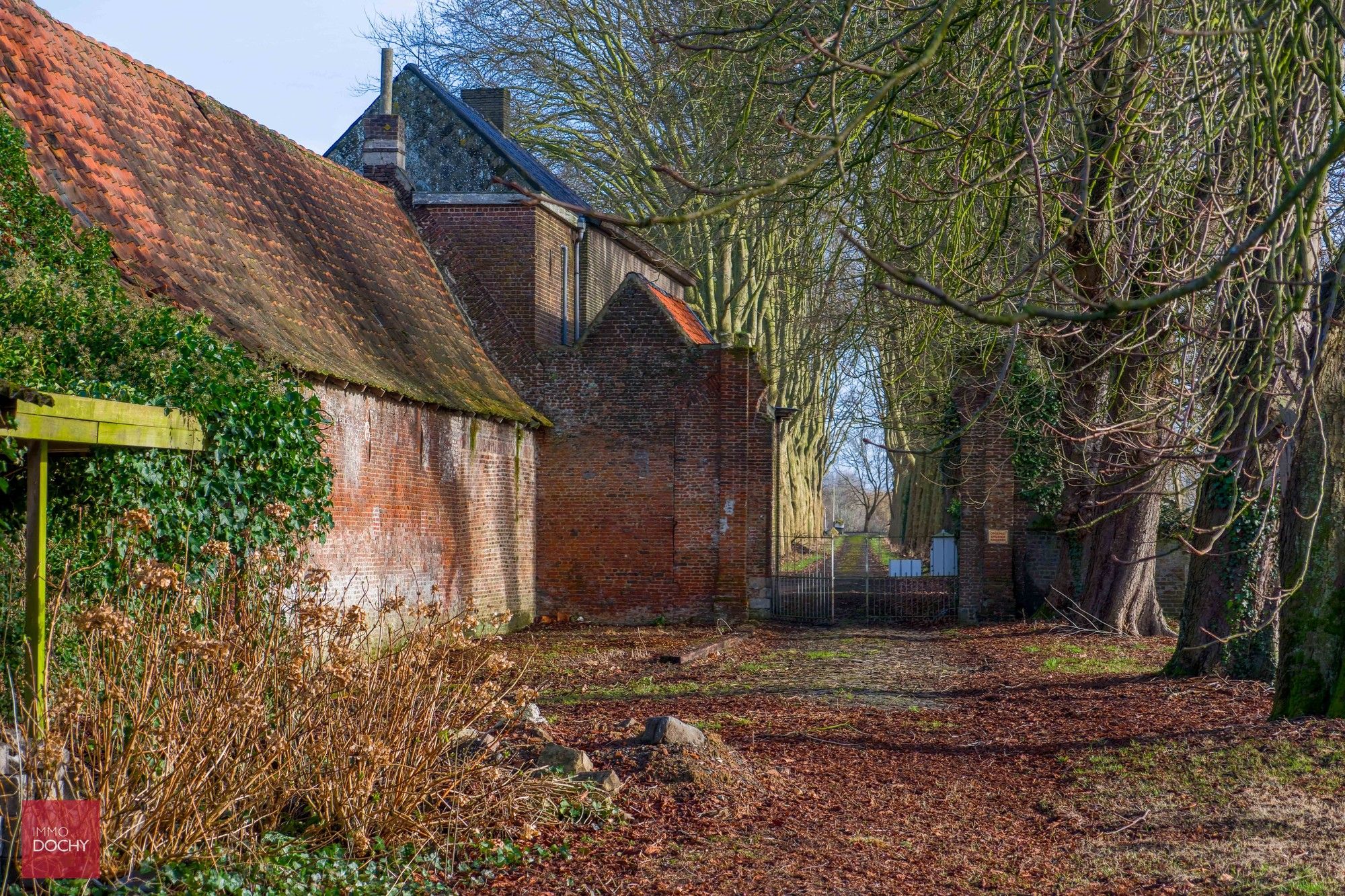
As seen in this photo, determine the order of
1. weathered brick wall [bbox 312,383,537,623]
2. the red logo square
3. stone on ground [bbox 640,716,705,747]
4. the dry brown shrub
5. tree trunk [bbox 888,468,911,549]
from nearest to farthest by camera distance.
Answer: the red logo square < the dry brown shrub < stone on ground [bbox 640,716,705,747] < weathered brick wall [bbox 312,383,537,623] < tree trunk [bbox 888,468,911,549]

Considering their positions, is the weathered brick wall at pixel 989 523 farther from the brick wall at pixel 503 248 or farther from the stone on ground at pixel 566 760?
the stone on ground at pixel 566 760

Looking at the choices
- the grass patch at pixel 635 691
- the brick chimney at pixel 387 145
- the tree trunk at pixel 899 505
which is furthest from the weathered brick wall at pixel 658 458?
the tree trunk at pixel 899 505

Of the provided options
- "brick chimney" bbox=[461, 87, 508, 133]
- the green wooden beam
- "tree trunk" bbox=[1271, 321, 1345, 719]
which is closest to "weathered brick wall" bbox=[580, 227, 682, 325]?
"brick chimney" bbox=[461, 87, 508, 133]

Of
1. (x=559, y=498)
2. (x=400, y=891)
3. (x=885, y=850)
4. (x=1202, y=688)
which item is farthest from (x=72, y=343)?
(x=559, y=498)

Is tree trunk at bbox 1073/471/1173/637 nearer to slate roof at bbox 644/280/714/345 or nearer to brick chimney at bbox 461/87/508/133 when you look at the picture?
slate roof at bbox 644/280/714/345

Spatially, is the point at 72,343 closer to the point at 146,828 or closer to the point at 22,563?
the point at 22,563

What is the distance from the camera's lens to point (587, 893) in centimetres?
591

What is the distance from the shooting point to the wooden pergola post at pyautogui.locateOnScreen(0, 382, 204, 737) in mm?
6207

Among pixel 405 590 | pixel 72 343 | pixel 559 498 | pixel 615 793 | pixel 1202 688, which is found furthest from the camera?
pixel 559 498

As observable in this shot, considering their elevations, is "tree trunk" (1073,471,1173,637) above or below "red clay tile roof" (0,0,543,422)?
below

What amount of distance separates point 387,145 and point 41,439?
1584cm

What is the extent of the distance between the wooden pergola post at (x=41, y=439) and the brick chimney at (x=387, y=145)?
14912 mm

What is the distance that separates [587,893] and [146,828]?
2007 mm

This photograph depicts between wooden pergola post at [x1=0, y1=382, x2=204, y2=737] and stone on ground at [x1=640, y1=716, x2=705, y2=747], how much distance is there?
12.3 feet
